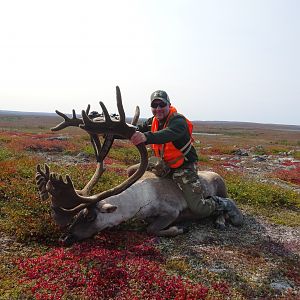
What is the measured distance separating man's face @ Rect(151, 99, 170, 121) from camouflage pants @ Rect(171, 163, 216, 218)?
1218 millimetres

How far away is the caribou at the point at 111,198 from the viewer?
6.14 meters

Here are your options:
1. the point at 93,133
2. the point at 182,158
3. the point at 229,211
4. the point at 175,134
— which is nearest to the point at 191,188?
the point at 182,158

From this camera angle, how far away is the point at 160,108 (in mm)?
Answer: 7395

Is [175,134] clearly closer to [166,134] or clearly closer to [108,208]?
[166,134]

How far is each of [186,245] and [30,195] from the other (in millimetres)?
3596

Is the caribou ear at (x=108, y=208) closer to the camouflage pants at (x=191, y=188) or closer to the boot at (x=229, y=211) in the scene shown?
the camouflage pants at (x=191, y=188)

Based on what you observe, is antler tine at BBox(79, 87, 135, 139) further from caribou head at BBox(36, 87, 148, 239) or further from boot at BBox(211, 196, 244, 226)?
boot at BBox(211, 196, 244, 226)

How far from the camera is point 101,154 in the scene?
24.8 ft

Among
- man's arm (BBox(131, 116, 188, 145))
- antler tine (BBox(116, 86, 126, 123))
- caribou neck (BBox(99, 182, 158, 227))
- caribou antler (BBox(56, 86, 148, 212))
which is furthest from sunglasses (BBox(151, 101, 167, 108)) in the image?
caribou neck (BBox(99, 182, 158, 227))

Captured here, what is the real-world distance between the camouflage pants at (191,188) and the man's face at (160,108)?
1218 millimetres

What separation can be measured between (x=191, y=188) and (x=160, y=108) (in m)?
1.80

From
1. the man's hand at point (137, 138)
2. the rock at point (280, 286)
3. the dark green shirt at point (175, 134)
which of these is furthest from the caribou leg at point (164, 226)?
the rock at point (280, 286)

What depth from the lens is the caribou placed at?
6141mm

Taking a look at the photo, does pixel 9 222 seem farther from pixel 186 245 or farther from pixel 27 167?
pixel 27 167
